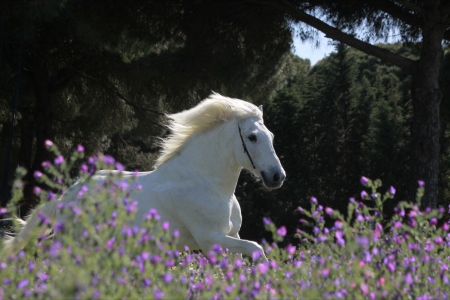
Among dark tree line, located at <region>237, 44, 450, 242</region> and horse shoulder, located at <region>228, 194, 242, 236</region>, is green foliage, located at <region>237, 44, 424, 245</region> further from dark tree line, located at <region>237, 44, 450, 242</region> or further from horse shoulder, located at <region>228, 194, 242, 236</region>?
horse shoulder, located at <region>228, 194, 242, 236</region>

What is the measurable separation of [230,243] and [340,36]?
549 centimetres

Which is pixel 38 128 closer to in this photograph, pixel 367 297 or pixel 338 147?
pixel 367 297

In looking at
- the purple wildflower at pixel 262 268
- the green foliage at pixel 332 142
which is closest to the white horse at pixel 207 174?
the purple wildflower at pixel 262 268

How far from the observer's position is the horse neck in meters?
4.87

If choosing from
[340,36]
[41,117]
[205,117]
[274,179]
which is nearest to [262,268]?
[274,179]

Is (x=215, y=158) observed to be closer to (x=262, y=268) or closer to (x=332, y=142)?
(x=262, y=268)

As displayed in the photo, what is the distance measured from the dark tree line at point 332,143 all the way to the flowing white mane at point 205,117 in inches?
615

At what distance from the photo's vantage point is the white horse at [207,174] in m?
4.67

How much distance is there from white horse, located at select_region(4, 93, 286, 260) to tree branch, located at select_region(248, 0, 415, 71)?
4437 mm

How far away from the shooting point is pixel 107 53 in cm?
1297

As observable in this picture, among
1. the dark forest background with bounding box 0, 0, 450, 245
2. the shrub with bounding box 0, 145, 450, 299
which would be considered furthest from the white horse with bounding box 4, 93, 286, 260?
the dark forest background with bounding box 0, 0, 450, 245

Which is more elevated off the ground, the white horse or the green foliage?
the green foliage

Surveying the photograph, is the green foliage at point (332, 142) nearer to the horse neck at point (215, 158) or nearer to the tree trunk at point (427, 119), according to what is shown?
the tree trunk at point (427, 119)

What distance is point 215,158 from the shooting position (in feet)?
16.1
